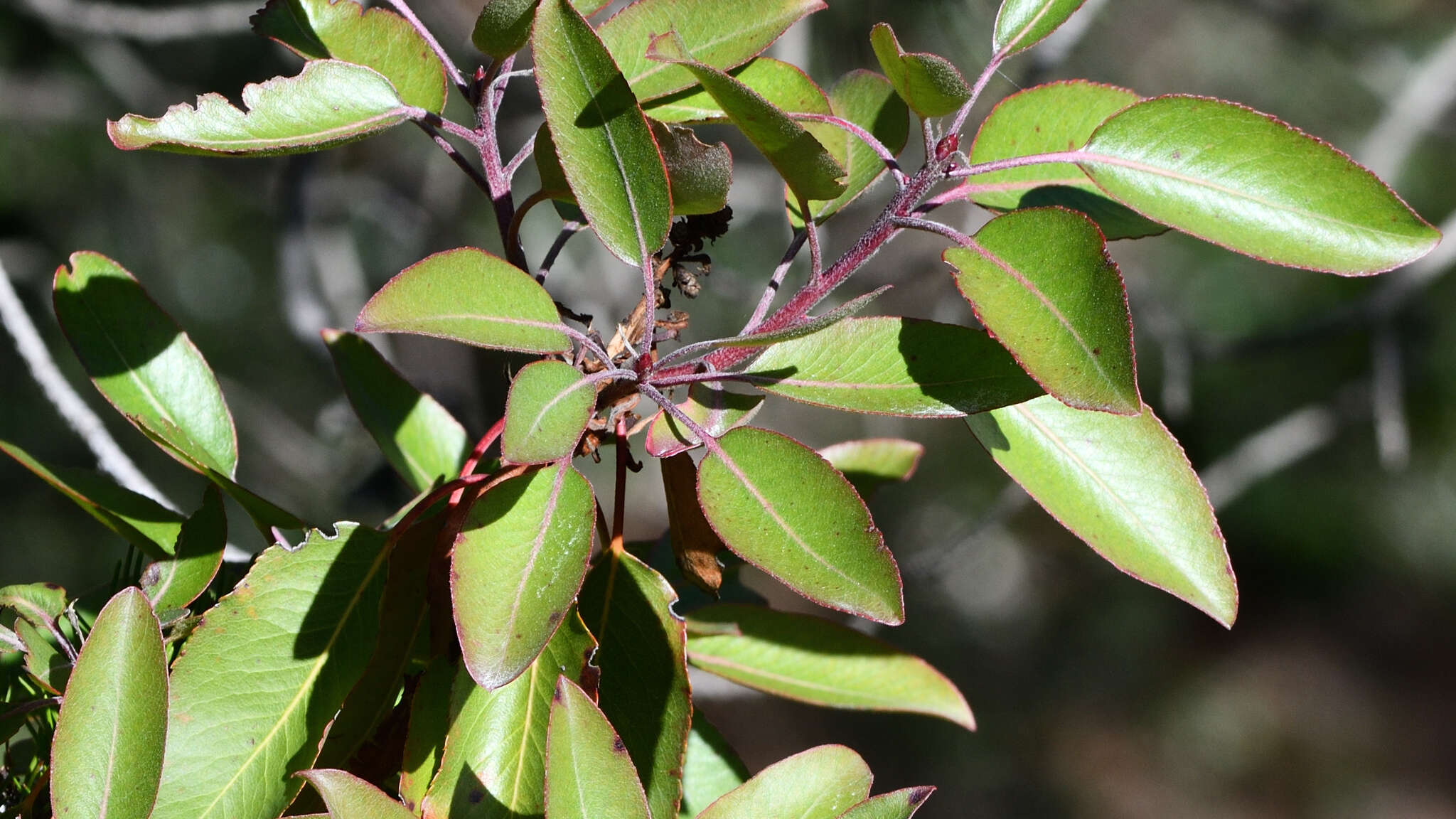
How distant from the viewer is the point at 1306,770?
17.2 feet

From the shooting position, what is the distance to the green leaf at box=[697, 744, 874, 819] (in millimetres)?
524

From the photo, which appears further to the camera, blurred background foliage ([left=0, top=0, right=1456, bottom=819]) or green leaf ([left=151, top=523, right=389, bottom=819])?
blurred background foliage ([left=0, top=0, right=1456, bottom=819])

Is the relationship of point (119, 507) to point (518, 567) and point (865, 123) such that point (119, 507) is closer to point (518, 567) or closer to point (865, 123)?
point (518, 567)

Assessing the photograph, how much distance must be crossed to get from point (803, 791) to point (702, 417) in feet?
0.70

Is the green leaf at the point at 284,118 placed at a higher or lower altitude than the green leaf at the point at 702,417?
higher

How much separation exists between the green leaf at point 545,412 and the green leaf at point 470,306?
2cm

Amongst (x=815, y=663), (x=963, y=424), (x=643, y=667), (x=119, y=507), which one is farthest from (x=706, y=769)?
(x=963, y=424)

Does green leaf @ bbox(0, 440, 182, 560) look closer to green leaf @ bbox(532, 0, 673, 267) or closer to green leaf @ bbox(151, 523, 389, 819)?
green leaf @ bbox(151, 523, 389, 819)

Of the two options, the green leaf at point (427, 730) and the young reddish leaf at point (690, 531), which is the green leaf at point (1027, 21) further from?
the green leaf at point (427, 730)

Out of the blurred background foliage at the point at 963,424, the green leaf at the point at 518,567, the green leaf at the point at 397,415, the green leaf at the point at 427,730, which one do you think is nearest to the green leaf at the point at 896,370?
the green leaf at the point at 518,567

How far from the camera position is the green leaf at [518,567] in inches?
17.9

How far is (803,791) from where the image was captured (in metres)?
0.53

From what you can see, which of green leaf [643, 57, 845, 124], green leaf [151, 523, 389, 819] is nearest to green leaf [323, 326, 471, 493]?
green leaf [151, 523, 389, 819]

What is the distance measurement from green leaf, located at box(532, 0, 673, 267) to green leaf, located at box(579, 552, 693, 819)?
194mm
